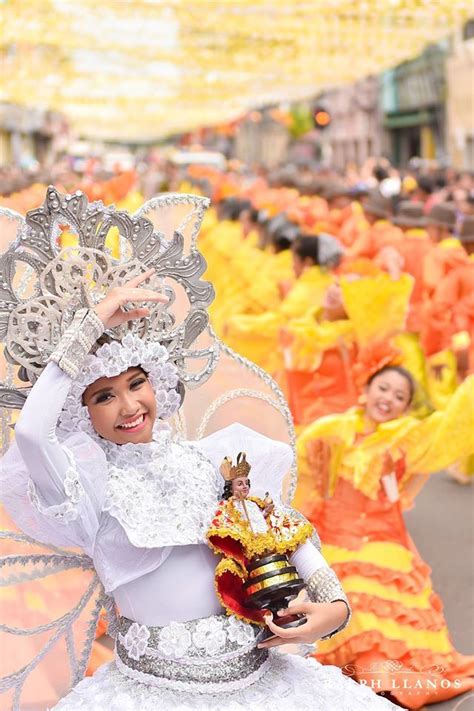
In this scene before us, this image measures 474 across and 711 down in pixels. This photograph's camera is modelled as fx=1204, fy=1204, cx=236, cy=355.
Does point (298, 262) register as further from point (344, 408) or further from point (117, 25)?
point (117, 25)

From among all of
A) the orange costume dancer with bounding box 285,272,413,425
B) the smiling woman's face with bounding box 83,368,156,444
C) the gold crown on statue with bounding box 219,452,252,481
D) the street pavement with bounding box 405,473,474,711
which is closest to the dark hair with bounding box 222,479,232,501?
the gold crown on statue with bounding box 219,452,252,481

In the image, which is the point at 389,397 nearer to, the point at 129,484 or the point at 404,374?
→ the point at 404,374

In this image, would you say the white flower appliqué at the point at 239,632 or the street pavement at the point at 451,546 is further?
the street pavement at the point at 451,546

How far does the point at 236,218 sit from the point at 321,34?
321 inches

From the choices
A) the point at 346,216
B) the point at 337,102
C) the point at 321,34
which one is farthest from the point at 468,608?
the point at 337,102

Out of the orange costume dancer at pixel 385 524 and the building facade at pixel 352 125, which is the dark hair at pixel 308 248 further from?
the building facade at pixel 352 125

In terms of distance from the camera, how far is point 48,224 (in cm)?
262

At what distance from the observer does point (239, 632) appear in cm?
264

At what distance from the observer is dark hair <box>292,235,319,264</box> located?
7.02 metres

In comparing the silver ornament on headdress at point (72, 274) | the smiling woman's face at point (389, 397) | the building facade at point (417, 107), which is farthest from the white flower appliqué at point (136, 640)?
the building facade at point (417, 107)

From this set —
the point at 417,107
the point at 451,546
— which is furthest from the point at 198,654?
the point at 417,107

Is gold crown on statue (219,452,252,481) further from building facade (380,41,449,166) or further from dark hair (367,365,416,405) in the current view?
building facade (380,41,449,166)

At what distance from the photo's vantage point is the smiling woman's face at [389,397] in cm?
451

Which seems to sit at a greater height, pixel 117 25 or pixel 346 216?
pixel 117 25
